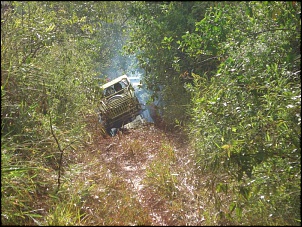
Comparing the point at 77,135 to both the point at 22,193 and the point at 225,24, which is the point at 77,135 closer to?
the point at 22,193

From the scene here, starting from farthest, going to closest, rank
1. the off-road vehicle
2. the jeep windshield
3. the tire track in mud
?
1. the jeep windshield
2. the off-road vehicle
3. the tire track in mud

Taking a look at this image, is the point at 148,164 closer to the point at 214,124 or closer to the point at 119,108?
the point at 214,124

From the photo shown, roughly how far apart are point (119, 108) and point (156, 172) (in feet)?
15.8

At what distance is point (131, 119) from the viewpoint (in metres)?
10.2

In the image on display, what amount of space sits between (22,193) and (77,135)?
2.14 meters

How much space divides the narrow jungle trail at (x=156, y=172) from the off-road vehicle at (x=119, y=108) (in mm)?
1526

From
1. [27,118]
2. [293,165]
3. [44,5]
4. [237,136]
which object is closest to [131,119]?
[44,5]

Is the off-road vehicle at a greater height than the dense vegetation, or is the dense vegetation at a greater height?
the dense vegetation

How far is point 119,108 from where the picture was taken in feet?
32.0

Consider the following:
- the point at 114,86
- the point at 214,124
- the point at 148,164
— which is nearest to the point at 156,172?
the point at 148,164

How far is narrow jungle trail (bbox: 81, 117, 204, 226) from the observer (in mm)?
3980

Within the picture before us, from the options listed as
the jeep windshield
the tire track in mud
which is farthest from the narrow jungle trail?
the jeep windshield

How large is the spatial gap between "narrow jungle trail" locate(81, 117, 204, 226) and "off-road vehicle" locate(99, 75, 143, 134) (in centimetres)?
153

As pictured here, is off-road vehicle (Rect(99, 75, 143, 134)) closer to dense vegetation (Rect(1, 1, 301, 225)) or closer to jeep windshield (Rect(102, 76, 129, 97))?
jeep windshield (Rect(102, 76, 129, 97))
